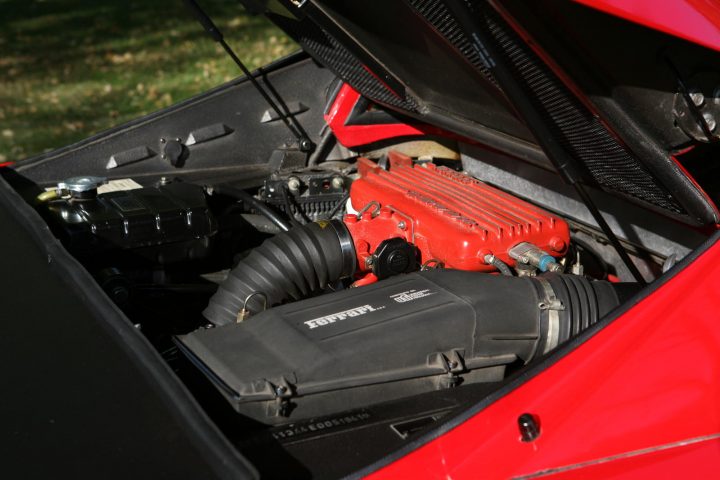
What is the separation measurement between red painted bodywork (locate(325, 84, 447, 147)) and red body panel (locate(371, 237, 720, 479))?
117 cm

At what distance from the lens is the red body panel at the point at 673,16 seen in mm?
1153

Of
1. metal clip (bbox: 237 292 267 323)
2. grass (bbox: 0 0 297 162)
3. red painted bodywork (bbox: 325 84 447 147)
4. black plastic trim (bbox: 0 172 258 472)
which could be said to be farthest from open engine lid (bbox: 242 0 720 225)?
grass (bbox: 0 0 297 162)

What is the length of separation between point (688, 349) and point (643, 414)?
0.11 metres

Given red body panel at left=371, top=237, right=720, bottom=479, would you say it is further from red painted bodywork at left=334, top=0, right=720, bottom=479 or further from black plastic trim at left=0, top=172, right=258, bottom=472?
black plastic trim at left=0, top=172, right=258, bottom=472

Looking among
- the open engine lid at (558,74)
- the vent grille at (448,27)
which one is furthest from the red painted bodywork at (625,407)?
the vent grille at (448,27)

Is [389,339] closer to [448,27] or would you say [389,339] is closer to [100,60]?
[448,27]

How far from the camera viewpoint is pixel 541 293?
4.95 ft

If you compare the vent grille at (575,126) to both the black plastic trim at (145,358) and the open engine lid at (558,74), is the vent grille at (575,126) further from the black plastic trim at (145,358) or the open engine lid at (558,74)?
the black plastic trim at (145,358)

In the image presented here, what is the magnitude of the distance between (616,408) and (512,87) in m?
0.53

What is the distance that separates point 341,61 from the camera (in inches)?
82.9

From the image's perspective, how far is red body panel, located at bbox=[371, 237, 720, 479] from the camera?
1.16 meters

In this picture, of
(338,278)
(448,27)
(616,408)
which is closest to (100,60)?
(338,278)

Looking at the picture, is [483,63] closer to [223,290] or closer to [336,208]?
[223,290]

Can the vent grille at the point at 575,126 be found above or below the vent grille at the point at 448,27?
below
